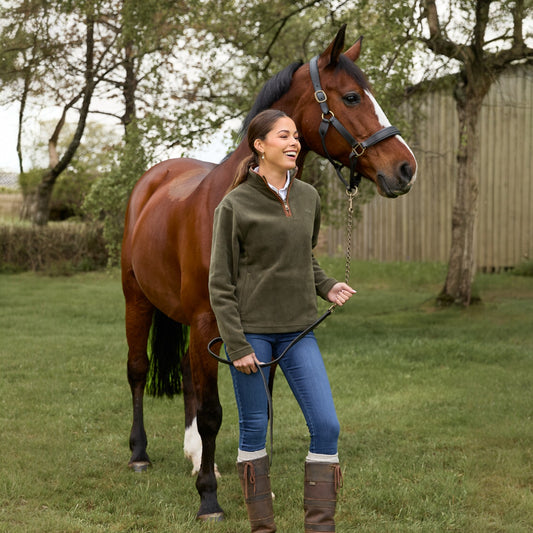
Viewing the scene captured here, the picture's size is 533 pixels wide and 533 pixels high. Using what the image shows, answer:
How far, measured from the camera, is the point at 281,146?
8.86 feet

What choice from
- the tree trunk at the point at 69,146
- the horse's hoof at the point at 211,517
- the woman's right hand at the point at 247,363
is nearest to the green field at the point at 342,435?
the horse's hoof at the point at 211,517

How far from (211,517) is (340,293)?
1412mm

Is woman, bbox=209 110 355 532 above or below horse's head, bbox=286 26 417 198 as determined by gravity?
below

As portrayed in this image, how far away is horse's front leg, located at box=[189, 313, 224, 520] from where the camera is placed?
11.1ft

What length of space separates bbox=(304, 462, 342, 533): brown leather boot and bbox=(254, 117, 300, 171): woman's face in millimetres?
1158

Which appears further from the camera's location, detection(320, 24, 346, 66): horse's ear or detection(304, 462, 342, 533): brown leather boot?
detection(320, 24, 346, 66): horse's ear

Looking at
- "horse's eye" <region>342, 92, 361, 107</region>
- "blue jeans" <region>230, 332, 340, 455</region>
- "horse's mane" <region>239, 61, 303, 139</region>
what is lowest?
"blue jeans" <region>230, 332, 340, 455</region>

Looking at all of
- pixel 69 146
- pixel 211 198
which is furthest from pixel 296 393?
pixel 69 146

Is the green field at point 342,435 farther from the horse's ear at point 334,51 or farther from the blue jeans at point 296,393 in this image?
the horse's ear at point 334,51

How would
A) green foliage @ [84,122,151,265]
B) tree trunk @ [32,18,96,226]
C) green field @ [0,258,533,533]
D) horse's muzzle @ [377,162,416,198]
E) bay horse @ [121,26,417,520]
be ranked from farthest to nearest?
1. tree trunk @ [32,18,96,226]
2. green foliage @ [84,122,151,265]
3. green field @ [0,258,533,533]
4. bay horse @ [121,26,417,520]
5. horse's muzzle @ [377,162,416,198]

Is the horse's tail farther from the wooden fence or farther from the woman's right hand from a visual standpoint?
the wooden fence

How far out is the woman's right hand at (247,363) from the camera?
2602 millimetres

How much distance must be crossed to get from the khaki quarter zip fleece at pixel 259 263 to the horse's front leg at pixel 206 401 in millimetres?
724

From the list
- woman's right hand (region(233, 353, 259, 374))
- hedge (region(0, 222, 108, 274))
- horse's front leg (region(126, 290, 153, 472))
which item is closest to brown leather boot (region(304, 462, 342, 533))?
woman's right hand (region(233, 353, 259, 374))
